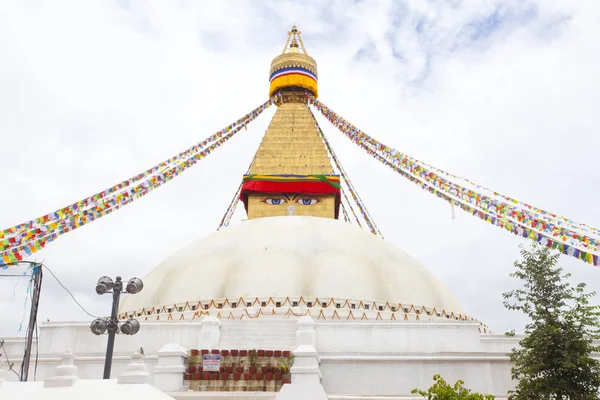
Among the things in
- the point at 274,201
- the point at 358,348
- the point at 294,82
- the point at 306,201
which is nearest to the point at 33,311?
the point at 358,348

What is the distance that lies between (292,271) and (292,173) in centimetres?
903

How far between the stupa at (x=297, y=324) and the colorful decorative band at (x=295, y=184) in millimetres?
4802

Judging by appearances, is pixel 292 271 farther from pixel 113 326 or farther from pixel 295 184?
pixel 295 184

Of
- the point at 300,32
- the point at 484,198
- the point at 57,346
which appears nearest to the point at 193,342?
the point at 57,346

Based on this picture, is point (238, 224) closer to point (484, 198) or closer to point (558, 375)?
point (484, 198)

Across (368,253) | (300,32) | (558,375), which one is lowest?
(558,375)

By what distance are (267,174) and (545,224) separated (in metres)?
14.1

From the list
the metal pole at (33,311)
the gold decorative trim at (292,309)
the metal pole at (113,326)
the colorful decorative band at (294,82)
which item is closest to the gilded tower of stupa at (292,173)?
the colorful decorative band at (294,82)

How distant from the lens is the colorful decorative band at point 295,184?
24016 mm

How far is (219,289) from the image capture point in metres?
16.0

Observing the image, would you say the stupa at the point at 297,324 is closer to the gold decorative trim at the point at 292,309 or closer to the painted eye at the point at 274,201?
the gold decorative trim at the point at 292,309

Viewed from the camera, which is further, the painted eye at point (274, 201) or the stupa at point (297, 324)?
the painted eye at point (274, 201)

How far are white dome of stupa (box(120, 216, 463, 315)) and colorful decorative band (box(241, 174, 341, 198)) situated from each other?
5141 millimetres

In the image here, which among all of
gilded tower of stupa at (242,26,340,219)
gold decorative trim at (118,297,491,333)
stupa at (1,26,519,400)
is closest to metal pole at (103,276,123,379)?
stupa at (1,26,519,400)
